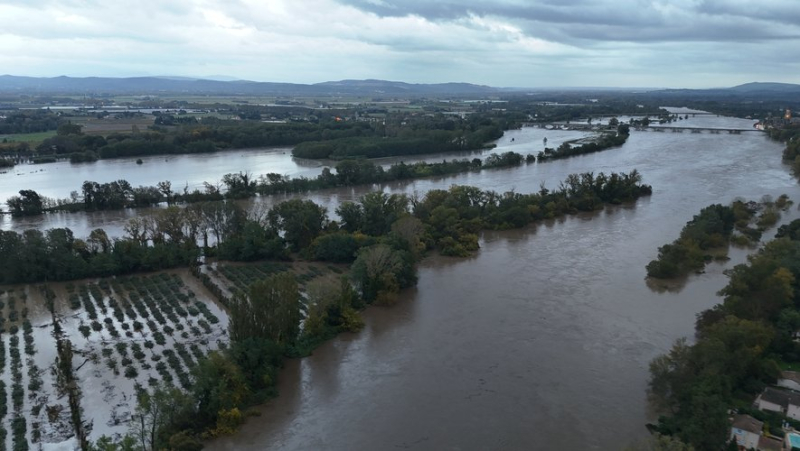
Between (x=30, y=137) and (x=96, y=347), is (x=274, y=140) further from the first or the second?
(x=96, y=347)

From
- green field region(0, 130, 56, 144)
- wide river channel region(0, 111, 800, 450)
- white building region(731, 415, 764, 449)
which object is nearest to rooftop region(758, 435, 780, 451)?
white building region(731, 415, 764, 449)

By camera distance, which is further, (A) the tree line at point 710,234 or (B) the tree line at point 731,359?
(A) the tree line at point 710,234

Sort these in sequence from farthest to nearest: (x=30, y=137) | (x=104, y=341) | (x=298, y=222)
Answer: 1. (x=30, y=137)
2. (x=298, y=222)
3. (x=104, y=341)

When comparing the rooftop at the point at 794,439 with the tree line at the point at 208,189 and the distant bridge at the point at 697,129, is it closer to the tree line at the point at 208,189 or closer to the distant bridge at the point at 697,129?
the tree line at the point at 208,189

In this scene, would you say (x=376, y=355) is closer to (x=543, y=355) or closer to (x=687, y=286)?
(x=543, y=355)

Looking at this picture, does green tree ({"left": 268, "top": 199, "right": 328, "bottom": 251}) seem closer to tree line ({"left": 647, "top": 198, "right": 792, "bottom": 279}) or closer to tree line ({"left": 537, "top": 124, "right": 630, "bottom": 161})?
tree line ({"left": 647, "top": 198, "right": 792, "bottom": 279})

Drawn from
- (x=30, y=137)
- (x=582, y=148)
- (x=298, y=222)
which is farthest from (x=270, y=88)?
(x=298, y=222)

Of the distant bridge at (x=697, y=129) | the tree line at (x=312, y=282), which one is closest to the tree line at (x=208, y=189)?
the tree line at (x=312, y=282)
